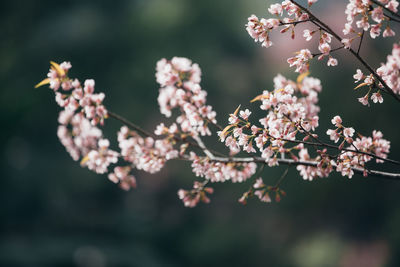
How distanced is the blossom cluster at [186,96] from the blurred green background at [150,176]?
543cm

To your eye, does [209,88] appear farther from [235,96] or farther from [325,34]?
[325,34]

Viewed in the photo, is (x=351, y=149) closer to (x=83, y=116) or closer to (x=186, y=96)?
(x=186, y=96)

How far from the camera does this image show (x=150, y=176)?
1055cm

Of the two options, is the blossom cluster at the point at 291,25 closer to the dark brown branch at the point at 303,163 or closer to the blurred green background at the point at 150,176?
the dark brown branch at the point at 303,163

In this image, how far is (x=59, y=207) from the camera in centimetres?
953

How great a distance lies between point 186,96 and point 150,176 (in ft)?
30.4

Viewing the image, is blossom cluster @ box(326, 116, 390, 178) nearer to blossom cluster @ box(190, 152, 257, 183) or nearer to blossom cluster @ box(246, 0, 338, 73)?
blossom cluster @ box(246, 0, 338, 73)

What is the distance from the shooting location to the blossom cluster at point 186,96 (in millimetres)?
1492

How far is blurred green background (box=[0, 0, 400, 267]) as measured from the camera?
22.2 feet

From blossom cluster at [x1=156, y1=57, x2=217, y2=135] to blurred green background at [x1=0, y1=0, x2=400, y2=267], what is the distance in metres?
5.43

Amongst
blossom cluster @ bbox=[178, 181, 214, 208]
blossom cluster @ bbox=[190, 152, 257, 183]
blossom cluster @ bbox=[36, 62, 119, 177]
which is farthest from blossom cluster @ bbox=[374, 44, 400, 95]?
blossom cluster @ bbox=[36, 62, 119, 177]

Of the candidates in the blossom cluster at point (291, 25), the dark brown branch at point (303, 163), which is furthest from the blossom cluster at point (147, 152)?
the blossom cluster at point (291, 25)

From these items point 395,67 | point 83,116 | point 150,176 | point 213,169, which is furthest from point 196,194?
point 150,176

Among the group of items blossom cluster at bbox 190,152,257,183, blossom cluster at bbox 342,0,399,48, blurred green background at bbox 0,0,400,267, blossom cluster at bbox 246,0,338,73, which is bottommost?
blossom cluster at bbox 190,152,257,183
